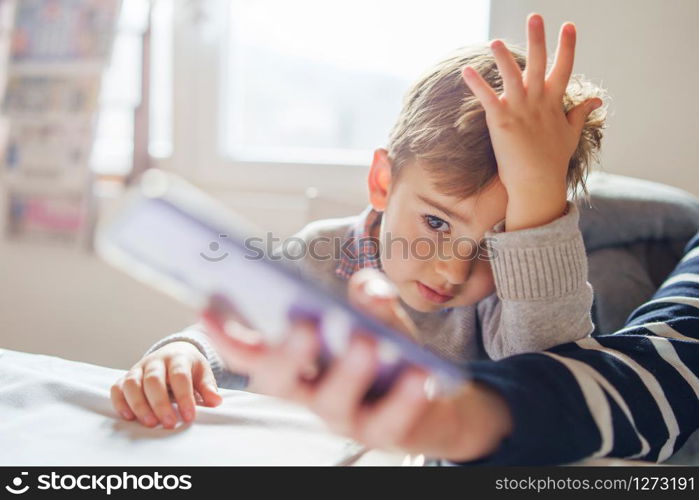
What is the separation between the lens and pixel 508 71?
0.51 meters

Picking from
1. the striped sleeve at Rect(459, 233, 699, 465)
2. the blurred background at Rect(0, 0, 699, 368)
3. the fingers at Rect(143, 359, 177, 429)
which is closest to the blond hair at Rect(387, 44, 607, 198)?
the striped sleeve at Rect(459, 233, 699, 465)

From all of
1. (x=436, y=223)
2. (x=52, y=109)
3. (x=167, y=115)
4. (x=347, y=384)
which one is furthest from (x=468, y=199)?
(x=52, y=109)

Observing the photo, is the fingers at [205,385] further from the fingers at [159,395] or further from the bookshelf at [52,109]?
the bookshelf at [52,109]

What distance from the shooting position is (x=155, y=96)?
5.05ft

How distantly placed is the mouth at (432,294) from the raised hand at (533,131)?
15cm

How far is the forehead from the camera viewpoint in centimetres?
62

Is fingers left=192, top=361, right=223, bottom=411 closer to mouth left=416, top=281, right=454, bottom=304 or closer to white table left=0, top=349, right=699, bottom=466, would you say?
white table left=0, top=349, right=699, bottom=466

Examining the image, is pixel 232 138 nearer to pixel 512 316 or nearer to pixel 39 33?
pixel 39 33

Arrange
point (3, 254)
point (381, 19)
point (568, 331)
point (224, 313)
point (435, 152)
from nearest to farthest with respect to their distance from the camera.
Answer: point (224, 313), point (568, 331), point (435, 152), point (381, 19), point (3, 254)

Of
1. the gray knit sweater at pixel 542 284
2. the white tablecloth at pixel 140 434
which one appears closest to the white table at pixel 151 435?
the white tablecloth at pixel 140 434

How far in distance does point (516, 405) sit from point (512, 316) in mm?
206

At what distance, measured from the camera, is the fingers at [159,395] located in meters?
0.47

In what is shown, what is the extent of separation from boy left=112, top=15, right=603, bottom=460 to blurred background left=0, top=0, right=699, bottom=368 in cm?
66

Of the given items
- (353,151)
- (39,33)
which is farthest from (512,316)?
(39,33)
